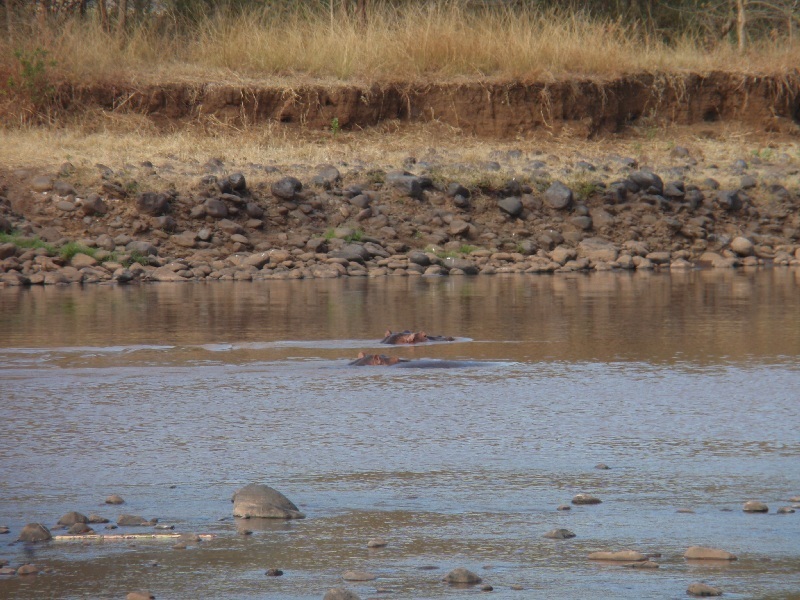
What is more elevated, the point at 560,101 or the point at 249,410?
the point at 560,101

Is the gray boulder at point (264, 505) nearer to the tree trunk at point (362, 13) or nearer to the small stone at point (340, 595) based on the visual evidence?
the small stone at point (340, 595)

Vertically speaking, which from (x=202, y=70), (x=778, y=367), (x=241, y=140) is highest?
(x=202, y=70)

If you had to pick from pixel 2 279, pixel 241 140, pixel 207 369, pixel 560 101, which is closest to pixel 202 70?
pixel 241 140

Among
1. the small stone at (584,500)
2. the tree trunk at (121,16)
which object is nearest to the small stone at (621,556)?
the small stone at (584,500)

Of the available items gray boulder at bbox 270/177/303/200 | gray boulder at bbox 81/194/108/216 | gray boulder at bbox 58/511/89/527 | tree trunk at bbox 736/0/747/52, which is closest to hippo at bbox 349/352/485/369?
gray boulder at bbox 58/511/89/527

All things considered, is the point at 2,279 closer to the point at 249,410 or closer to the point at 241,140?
the point at 241,140

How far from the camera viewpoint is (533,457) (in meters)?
5.11

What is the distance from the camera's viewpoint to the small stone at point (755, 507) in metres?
4.17

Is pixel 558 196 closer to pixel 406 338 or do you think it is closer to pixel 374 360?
pixel 406 338

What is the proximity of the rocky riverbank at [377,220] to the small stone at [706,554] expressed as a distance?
1183cm

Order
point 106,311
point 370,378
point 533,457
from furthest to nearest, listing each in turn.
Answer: point 106,311 < point 370,378 < point 533,457

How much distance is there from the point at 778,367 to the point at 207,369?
3.45 metres

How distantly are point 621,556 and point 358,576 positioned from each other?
0.78m

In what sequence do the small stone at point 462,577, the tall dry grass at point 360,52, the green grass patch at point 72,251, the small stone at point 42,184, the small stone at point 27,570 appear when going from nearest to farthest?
1. the small stone at point 462,577
2. the small stone at point 27,570
3. the green grass patch at point 72,251
4. the small stone at point 42,184
5. the tall dry grass at point 360,52
